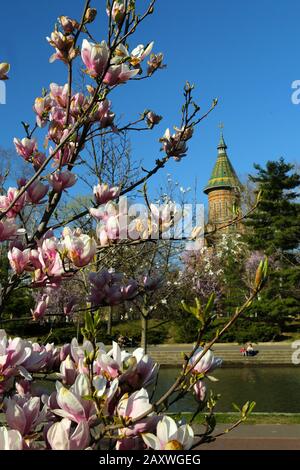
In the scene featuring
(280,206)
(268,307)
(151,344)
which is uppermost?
(280,206)

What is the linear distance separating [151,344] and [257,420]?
1952cm

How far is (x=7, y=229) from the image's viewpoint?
189 centimetres

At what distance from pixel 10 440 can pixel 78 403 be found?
0.18 metres

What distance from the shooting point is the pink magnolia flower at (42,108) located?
8.44ft

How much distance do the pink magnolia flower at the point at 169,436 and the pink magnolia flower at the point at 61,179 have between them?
A: 4.31 feet

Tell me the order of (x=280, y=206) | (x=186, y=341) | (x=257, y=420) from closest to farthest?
(x=257, y=420), (x=186, y=341), (x=280, y=206)

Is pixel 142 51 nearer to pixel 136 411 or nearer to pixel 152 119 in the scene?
pixel 152 119

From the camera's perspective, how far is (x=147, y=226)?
77.9 inches

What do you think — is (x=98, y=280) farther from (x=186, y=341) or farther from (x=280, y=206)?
(x=280, y=206)

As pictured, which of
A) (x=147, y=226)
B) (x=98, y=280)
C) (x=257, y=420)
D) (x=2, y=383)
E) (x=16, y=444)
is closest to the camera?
(x=16, y=444)

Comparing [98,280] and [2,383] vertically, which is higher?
[98,280]

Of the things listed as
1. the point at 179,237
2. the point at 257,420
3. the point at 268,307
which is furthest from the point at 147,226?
the point at 268,307

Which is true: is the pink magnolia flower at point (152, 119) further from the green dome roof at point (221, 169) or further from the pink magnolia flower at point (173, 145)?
the green dome roof at point (221, 169)
